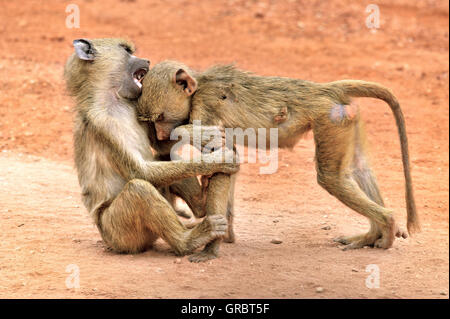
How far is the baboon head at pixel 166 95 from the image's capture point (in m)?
5.31

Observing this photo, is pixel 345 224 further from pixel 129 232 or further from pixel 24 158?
pixel 24 158

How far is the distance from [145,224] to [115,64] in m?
1.33

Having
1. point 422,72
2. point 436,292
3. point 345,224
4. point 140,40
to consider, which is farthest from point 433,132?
point 140,40

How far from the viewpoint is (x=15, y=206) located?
6.45 meters

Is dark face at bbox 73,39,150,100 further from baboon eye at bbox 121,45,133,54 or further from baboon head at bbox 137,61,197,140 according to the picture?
baboon head at bbox 137,61,197,140

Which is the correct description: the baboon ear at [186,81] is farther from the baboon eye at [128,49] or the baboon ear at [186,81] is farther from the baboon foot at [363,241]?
the baboon foot at [363,241]

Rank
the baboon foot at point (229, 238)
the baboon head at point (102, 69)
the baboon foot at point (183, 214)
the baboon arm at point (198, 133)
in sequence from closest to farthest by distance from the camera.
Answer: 1. the baboon arm at point (198, 133)
2. the baboon head at point (102, 69)
3. the baboon foot at point (229, 238)
4. the baboon foot at point (183, 214)

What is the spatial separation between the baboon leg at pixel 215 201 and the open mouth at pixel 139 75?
1033 millimetres

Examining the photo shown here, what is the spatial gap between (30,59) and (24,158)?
15.3 ft

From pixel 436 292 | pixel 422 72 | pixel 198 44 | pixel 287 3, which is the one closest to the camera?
pixel 436 292

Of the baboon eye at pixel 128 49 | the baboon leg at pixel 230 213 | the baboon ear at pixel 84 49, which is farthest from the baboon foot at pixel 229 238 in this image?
the baboon ear at pixel 84 49

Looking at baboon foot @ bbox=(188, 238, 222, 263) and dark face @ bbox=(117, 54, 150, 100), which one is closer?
baboon foot @ bbox=(188, 238, 222, 263)

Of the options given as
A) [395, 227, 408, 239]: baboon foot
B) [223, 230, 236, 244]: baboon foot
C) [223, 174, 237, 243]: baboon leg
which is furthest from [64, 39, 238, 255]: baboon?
[395, 227, 408, 239]: baboon foot

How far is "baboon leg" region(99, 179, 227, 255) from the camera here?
4.96 m
